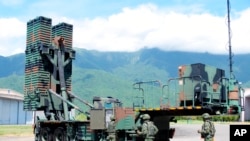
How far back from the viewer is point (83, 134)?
15.6m

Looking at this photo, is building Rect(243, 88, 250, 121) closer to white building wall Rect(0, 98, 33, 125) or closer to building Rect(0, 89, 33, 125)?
building Rect(0, 89, 33, 125)

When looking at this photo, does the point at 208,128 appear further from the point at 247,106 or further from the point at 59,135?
the point at 247,106

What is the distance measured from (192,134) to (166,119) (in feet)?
41.6

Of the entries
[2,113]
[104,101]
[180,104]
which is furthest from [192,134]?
[2,113]

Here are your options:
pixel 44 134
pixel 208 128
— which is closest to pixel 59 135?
pixel 44 134

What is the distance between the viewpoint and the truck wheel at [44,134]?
1702 cm

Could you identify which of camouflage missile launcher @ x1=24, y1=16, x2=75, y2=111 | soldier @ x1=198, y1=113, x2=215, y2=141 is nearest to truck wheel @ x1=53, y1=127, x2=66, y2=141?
camouflage missile launcher @ x1=24, y1=16, x2=75, y2=111

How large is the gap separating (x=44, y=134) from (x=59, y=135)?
102 cm

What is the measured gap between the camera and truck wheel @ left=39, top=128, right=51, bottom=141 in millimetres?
17016

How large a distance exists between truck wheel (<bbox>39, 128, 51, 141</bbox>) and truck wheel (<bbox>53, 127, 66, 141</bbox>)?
0.36 metres

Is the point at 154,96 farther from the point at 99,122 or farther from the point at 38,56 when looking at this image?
the point at 38,56

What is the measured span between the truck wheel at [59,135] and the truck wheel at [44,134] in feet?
1.17

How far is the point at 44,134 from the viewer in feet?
56.7

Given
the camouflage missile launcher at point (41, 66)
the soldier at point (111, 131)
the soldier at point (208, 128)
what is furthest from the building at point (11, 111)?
the soldier at point (208, 128)
